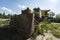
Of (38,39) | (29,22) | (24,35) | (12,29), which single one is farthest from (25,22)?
(38,39)

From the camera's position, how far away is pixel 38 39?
6.66 m

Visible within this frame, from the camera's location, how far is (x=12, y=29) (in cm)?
639

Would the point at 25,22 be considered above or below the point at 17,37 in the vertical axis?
above

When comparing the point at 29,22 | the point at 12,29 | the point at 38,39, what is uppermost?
the point at 29,22

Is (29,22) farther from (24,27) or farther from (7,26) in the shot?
(7,26)

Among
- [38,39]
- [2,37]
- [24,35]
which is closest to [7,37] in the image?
[2,37]

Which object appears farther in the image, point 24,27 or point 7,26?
point 7,26

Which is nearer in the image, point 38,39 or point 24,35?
point 24,35

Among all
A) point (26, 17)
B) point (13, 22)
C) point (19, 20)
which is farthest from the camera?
point (13, 22)

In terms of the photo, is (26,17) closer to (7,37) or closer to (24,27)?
(24,27)

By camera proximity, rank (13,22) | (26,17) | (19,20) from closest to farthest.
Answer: (26,17) < (19,20) < (13,22)

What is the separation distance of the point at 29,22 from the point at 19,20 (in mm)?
586

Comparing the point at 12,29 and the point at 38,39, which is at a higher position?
the point at 12,29

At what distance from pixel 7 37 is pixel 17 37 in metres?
0.51
